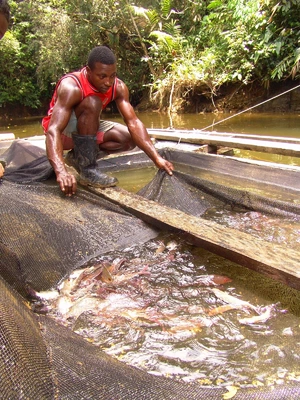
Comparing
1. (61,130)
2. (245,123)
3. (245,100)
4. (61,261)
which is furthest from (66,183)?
(245,100)

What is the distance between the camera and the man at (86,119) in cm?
253

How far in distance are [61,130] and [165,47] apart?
1097 cm

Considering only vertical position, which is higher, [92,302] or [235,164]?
[235,164]

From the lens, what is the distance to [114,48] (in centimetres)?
1420

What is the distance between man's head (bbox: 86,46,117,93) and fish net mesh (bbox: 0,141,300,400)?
0.84 meters

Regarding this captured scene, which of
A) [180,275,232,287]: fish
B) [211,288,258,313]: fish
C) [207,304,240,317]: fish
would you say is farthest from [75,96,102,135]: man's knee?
[207,304,240,317]: fish

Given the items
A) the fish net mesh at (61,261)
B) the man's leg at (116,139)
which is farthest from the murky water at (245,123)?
the fish net mesh at (61,261)

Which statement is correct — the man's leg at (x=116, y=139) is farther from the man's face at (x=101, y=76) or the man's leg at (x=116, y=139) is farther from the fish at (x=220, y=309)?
the fish at (x=220, y=309)

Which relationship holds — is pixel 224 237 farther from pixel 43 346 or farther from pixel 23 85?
pixel 23 85

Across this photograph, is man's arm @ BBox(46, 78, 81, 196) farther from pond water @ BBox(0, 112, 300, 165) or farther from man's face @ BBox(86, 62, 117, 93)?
pond water @ BBox(0, 112, 300, 165)

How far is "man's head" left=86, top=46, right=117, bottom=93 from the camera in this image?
2604mm

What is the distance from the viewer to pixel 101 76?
2.65 metres

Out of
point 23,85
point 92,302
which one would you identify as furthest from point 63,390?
point 23,85

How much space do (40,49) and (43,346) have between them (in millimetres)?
15366
